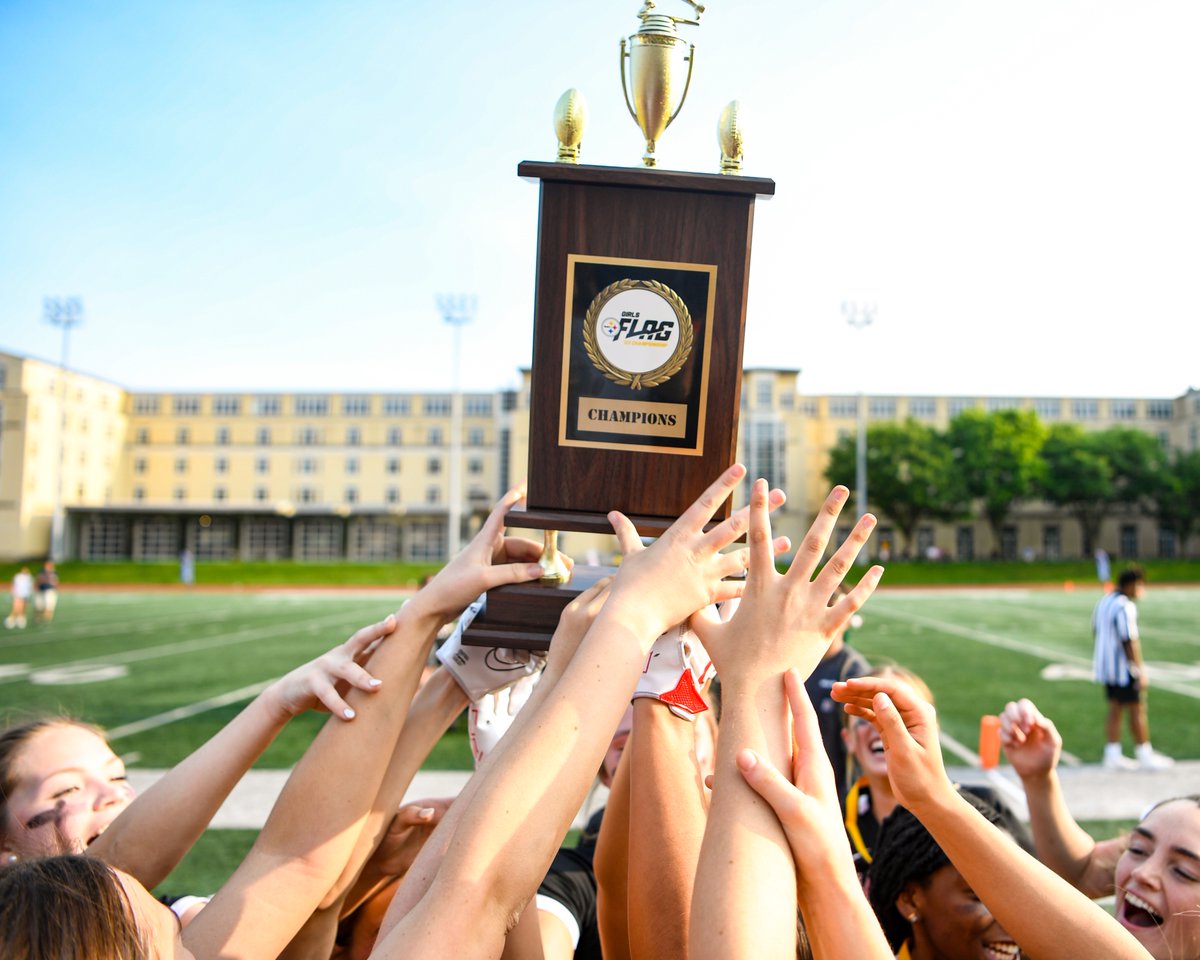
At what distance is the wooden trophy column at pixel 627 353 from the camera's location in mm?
1983

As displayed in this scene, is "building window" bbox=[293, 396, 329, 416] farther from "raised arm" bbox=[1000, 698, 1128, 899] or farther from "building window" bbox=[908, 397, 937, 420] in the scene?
"raised arm" bbox=[1000, 698, 1128, 899]

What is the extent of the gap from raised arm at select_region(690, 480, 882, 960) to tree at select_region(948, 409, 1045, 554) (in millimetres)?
60086

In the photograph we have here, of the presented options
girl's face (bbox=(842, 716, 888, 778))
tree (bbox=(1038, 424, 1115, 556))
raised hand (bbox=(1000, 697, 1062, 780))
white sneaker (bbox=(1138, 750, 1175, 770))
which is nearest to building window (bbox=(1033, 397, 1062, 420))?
tree (bbox=(1038, 424, 1115, 556))

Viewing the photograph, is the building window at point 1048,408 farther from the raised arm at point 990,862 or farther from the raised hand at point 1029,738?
the raised arm at point 990,862

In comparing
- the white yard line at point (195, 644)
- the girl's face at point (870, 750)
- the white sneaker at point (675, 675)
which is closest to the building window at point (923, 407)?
the white yard line at point (195, 644)

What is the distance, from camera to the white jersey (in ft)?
26.6

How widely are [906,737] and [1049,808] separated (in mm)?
1354

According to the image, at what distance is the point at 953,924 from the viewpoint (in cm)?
226

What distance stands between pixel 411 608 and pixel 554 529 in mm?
369

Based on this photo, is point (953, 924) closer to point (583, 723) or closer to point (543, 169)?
point (583, 723)

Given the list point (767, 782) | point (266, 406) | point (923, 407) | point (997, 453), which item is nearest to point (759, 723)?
point (767, 782)

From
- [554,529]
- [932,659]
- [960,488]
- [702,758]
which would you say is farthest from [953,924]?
[960,488]

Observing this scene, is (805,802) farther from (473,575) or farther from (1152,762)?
(1152,762)

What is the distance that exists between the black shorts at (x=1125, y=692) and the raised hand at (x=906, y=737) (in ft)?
25.7
